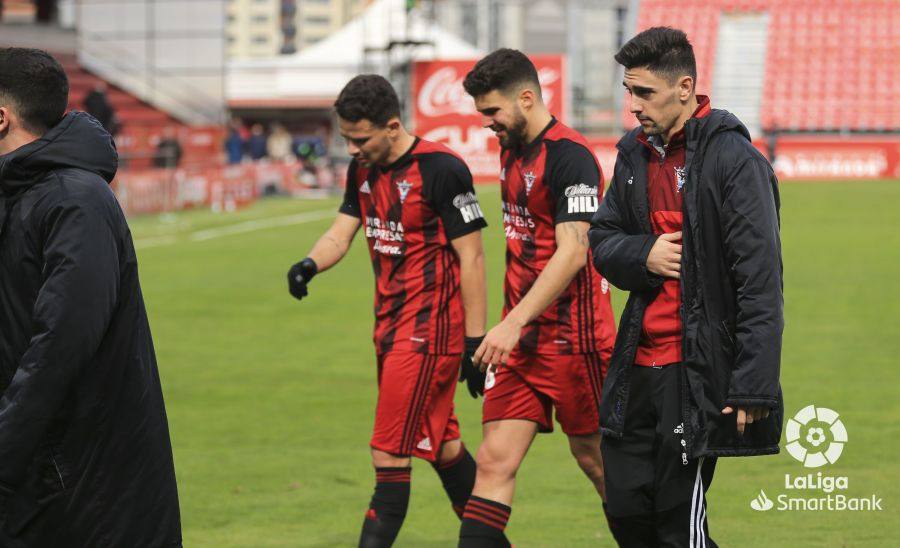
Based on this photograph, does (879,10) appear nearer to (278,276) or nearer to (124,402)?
(278,276)

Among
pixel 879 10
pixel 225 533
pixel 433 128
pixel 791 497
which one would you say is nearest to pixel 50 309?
pixel 225 533

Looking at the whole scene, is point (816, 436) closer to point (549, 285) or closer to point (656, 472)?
point (549, 285)

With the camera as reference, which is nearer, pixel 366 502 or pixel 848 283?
pixel 366 502

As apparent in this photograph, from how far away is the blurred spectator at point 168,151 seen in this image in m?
33.6

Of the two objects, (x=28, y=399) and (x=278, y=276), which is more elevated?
(x=28, y=399)

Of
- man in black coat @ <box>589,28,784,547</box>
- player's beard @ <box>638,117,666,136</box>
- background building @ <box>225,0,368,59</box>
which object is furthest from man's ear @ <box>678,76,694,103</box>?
background building @ <box>225,0,368,59</box>

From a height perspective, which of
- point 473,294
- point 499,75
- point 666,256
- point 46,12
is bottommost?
point 473,294

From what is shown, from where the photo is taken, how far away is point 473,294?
6.30 meters

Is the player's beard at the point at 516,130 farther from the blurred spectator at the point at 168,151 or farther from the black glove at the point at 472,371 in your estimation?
the blurred spectator at the point at 168,151

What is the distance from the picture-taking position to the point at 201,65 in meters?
45.8

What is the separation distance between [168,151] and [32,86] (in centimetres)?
3025

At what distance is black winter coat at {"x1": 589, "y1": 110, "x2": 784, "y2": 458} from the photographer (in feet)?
14.5

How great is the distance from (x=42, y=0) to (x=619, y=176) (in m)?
40.6

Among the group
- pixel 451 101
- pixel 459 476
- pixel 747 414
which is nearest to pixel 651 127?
pixel 747 414
